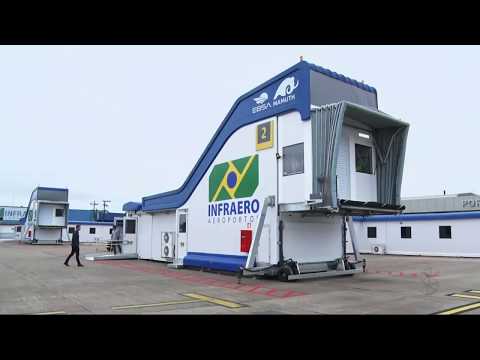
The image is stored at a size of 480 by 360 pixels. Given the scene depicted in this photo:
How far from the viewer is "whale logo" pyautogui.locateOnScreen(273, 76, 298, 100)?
527 inches

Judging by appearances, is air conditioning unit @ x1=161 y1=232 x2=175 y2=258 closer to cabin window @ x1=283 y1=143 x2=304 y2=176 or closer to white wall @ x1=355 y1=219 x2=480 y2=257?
cabin window @ x1=283 y1=143 x2=304 y2=176

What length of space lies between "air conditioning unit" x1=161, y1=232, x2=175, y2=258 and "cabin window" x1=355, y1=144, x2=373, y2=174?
10.3 metres

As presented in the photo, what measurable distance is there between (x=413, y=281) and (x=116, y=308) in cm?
927

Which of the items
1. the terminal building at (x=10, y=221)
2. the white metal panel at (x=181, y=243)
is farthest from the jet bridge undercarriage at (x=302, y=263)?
the terminal building at (x=10, y=221)

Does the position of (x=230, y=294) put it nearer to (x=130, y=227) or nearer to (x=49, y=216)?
(x=130, y=227)

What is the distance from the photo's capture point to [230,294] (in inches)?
403

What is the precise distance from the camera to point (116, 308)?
810 centimetres

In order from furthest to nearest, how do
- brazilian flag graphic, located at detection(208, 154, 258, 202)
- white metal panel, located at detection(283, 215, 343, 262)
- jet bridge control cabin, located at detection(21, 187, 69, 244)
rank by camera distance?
jet bridge control cabin, located at detection(21, 187, 69, 244) < brazilian flag graphic, located at detection(208, 154, 258, 202) < white metal panel, located at detection(283, 215, 343, 262)

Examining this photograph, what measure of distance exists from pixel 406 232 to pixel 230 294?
21411mm

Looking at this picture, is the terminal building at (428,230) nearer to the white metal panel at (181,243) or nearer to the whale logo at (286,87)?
the white metal panel at (181,243)

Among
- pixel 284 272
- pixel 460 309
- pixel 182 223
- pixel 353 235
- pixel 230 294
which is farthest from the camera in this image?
pixel 182 223

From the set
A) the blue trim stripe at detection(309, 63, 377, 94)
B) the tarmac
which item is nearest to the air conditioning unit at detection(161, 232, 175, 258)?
the tarmac

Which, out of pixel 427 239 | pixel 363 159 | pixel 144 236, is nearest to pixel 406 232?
pixel 427 239
